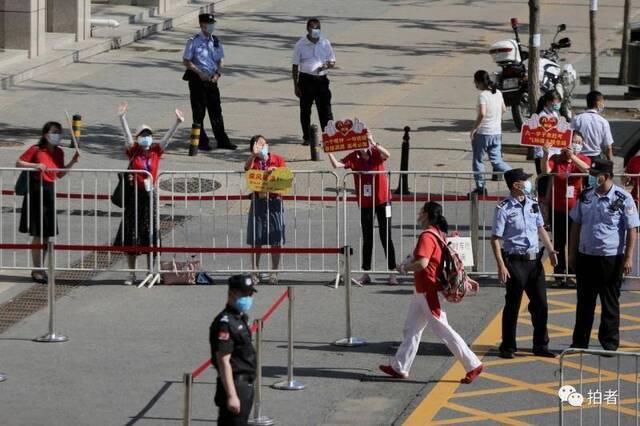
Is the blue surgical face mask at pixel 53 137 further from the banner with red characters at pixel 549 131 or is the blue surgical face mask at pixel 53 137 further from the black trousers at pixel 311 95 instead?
the black trousers at pixel 311 95

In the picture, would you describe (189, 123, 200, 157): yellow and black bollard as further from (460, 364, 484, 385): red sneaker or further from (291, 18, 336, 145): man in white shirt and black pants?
(460, 364, 484, 385): red sneaker

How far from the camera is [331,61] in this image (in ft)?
78.2

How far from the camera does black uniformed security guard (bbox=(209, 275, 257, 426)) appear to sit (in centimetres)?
1080

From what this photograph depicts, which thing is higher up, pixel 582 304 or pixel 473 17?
pixel 473 17

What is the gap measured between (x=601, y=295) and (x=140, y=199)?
17.4 feet

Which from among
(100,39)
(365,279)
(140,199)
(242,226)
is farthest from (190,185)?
(100,39)

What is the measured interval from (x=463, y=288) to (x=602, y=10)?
26385mm

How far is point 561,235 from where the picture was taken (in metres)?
17.1

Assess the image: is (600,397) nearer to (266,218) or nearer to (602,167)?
(602,167)

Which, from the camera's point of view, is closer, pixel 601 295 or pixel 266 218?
pixel 601 295

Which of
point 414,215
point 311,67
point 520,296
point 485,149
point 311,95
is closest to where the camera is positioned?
point 520,296

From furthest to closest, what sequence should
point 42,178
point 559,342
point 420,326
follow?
point 42,178
point 559,342
point 420,326

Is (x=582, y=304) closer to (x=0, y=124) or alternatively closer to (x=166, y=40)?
(x=0, y=124)

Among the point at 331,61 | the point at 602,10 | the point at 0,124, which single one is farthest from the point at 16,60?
the point at 602,10
